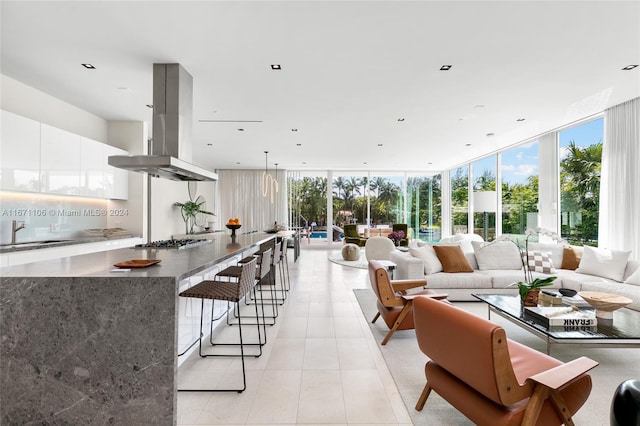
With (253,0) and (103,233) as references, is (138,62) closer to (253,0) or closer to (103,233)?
(253,0)

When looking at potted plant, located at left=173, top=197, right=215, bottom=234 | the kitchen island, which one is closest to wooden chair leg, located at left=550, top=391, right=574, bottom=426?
the kitchen island

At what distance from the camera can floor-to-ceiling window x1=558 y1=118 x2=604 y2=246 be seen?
5.38 m

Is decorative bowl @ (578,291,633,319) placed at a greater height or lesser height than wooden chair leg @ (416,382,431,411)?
greater

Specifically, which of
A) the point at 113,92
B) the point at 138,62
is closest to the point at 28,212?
the point at 113,92

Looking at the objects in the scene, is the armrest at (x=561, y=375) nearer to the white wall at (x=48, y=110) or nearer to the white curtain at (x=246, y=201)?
the white wall at (x=48, y=110)

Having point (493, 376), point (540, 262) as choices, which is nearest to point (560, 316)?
point (493, 376)

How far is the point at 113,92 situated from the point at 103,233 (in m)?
2.06

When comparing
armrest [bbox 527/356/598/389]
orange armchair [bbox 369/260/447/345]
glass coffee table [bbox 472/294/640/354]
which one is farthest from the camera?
orange armchair [bbox 369/260/447/345]

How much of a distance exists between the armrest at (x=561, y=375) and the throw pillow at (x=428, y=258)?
300 centimetres

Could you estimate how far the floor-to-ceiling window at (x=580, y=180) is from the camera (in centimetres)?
538

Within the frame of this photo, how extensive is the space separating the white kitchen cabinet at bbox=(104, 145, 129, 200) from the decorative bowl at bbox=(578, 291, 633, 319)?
590 cm

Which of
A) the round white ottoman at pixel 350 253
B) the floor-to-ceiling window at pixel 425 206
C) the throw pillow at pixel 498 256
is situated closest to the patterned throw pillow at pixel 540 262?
the throw pillow at pixel 498 256

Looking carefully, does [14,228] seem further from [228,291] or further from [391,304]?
[391,304]

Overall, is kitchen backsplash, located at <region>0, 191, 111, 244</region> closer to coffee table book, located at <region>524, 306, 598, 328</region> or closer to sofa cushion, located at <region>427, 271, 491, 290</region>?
sofa cushion, located at <region>427, 271, 491, 290</region>
